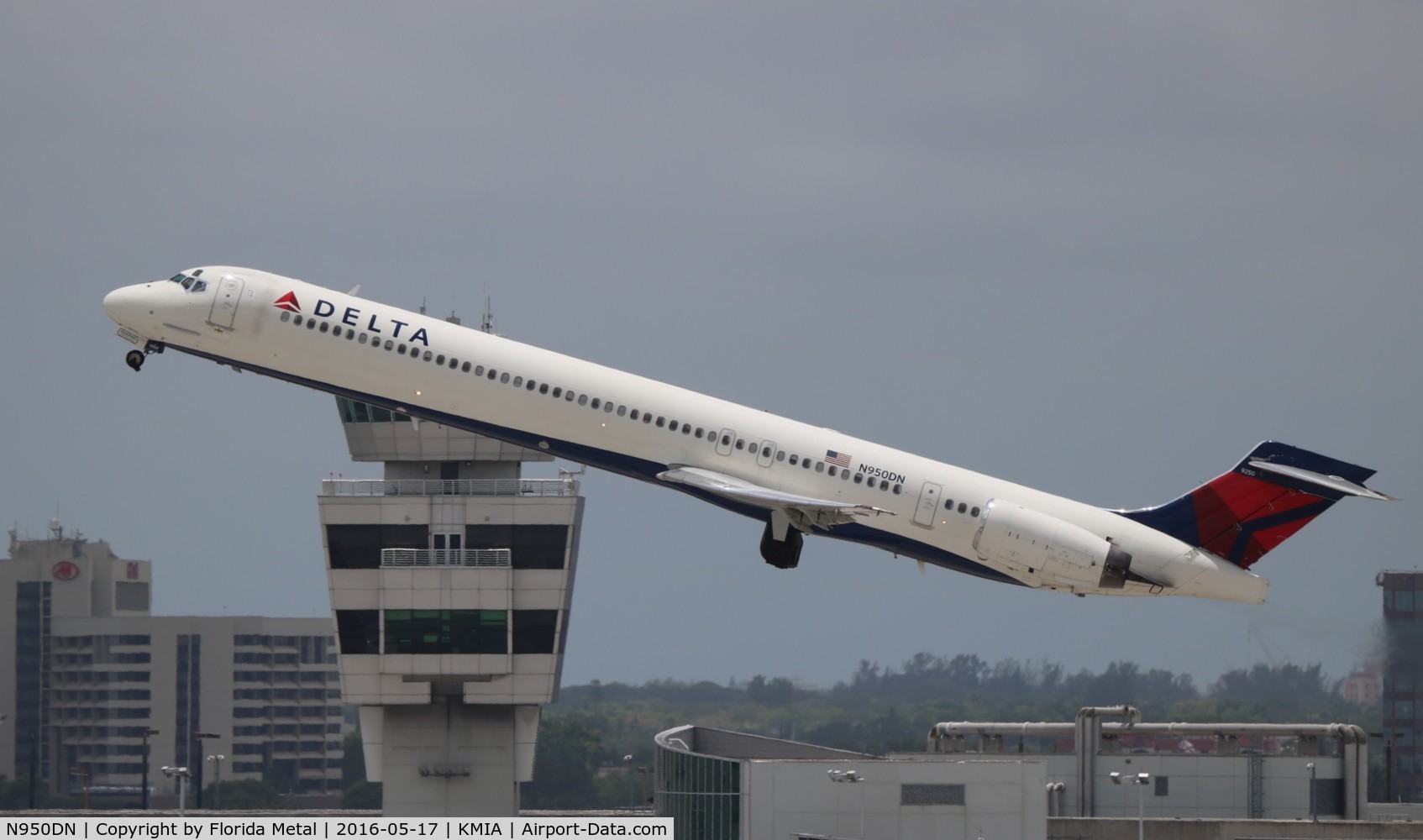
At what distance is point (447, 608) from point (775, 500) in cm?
4590

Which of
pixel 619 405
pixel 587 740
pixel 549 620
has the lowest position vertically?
pixel 587 740

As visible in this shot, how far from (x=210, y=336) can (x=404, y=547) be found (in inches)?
1613

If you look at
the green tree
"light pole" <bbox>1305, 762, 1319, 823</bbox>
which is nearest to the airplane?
"light pole" <bbox>1305, 762, 1319, 823</bbox>

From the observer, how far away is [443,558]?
336 ft

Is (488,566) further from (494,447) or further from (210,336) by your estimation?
(210,336)

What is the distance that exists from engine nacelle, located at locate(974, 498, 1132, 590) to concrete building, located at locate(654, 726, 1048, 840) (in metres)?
5.69

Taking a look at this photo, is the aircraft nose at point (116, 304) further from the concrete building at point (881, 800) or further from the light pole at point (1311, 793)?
the light pole at point (1311, 793)

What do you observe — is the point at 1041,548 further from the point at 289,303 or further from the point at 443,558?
the point at 443,558

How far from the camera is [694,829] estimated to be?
6178cm

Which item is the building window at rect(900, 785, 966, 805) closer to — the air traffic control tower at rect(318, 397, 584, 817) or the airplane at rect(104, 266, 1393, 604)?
the airplane at rect(104, 266, 1393, 604)

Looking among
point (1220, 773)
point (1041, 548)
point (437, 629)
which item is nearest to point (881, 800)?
point (1041, 548)

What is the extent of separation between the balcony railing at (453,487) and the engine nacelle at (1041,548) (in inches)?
1833

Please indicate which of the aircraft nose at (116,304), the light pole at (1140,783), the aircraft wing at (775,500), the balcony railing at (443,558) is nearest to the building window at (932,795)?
the light pole at (1140,783)

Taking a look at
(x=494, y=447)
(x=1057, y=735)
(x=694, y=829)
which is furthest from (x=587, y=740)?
(x=694, y=829)
